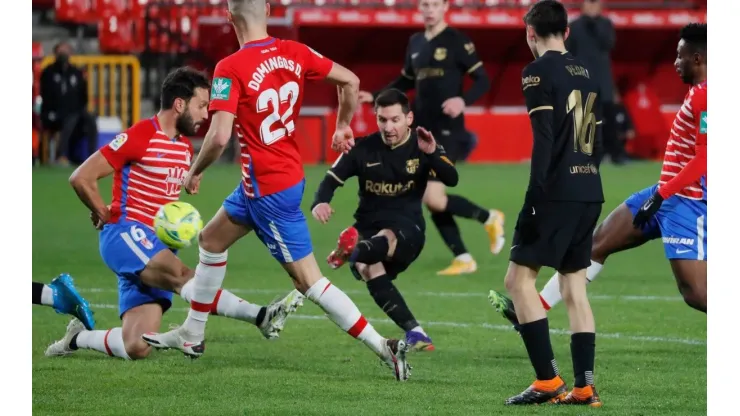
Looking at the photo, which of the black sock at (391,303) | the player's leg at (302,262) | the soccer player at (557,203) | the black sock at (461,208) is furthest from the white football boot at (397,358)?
the black sock at (461,208)

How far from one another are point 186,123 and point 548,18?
2.61 meters

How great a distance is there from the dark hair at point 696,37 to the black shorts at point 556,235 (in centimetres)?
113

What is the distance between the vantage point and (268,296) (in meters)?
10.1

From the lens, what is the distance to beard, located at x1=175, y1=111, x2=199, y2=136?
25.4ft

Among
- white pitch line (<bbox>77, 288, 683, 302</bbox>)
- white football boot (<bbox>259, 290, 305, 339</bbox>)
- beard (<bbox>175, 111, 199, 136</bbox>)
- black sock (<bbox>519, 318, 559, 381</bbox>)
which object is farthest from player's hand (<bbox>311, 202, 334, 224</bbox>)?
white pitch line (<bbox>77, 288, 683, 302</bbox>)

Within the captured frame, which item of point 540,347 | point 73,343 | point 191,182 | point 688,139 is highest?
point 688,139

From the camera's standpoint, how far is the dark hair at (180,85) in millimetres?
7691

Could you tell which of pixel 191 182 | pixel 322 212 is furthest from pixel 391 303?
pixel 191 182

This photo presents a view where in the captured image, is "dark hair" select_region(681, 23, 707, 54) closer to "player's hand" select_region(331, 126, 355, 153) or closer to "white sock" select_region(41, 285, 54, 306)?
"player's hand" select_region(331, 126, 355, 153)

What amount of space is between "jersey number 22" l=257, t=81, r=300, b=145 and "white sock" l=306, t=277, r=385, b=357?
0.82m

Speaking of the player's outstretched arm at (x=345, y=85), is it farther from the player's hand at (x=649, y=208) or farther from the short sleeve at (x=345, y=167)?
the player's hand at (x=649, y=208)

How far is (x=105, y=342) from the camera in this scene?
7469 millimetres

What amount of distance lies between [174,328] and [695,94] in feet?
10.4

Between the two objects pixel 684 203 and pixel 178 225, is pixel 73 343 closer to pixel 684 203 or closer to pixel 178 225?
pixel 178 225
